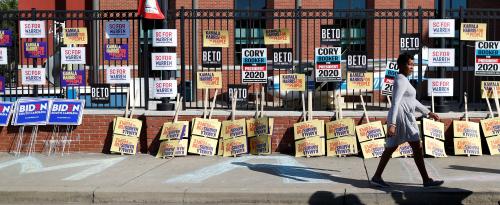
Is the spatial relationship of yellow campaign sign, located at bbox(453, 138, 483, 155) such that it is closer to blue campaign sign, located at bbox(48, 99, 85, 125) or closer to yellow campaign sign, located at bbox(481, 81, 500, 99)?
yellow campaign sign, located at bbox(481, 81, 500, 99)

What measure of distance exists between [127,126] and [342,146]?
371cm

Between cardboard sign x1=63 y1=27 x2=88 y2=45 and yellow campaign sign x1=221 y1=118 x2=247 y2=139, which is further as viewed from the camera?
cardboard sign x1=63 y1=27 x2=88 y2=45

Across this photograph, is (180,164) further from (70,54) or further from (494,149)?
(494,149)

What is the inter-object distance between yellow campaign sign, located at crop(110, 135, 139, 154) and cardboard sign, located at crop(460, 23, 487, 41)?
6.02m

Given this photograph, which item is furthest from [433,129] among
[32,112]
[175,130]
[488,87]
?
[32,112]

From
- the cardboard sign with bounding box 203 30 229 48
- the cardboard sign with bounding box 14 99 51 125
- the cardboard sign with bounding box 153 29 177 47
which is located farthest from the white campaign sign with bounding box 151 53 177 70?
the cardboard sign with bounding box 14 99 51 125

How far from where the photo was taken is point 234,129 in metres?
10.2

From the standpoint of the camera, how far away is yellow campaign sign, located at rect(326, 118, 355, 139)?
9.94 metres

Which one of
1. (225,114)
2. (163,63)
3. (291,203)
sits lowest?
(291,203)

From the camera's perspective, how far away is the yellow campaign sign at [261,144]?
403 inches

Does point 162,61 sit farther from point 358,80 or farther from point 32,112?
point 358,80

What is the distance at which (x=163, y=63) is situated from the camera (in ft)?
35.0

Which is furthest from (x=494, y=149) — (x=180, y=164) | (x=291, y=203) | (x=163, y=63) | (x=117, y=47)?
(x=117, y=47)

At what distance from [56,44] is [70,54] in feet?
6.24
